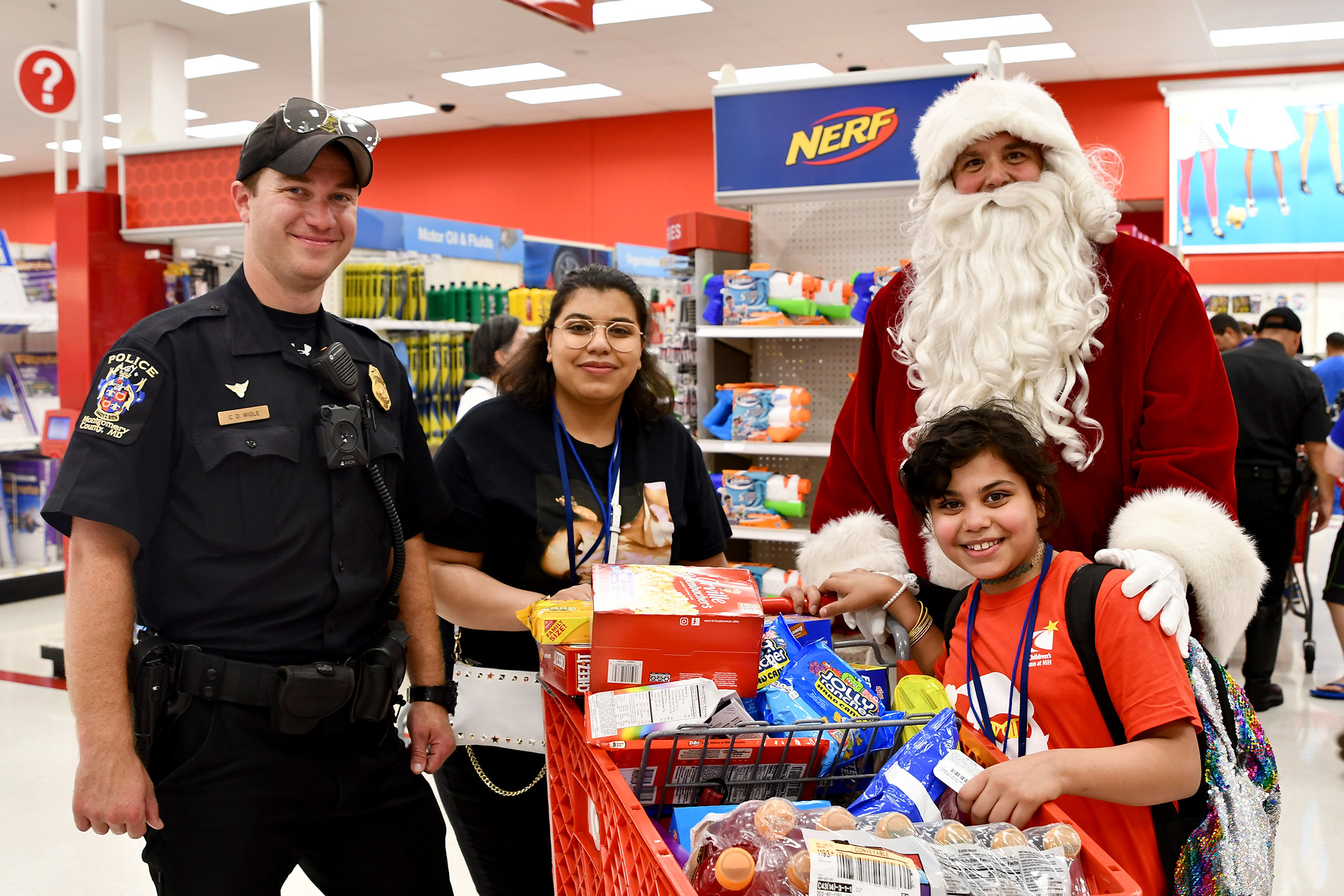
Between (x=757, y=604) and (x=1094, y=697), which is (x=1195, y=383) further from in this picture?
(x=757, y=604)

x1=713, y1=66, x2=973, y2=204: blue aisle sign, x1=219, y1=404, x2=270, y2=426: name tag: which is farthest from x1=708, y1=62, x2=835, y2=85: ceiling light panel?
x1=219, y1=404, x2=270, y2=426: name tag

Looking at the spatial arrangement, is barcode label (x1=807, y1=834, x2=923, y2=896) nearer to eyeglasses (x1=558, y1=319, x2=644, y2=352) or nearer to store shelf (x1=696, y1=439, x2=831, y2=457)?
eyeglasses (x1=558, y1=319, x2=644, y2=352)

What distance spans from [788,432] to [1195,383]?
2985 millimetres

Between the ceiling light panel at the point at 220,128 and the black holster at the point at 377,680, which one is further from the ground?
the ceiling light panel at the point at 220,128

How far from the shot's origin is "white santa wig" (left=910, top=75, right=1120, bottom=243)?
1.94 metres

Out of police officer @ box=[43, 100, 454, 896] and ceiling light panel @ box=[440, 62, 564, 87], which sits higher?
ceiling light panel @ box=[440, 62, 564, 87]

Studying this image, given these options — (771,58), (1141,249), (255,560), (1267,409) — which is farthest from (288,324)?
(771,58)

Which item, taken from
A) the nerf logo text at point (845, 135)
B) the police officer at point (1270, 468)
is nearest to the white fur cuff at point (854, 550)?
the nerf logo text at point (845, 135)

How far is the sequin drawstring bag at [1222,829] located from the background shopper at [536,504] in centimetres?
98

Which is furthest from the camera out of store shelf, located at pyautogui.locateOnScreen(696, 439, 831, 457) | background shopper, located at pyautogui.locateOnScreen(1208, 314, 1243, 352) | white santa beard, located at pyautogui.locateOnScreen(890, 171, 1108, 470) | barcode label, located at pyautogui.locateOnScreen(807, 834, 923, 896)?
background shopper, located at pyautogui.locateOnScreen(1208, 314, 1243, 352)

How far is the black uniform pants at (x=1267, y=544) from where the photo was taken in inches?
196

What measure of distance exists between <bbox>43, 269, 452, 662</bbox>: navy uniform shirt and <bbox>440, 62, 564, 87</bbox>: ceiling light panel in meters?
11.3

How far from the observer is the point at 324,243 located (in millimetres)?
1729

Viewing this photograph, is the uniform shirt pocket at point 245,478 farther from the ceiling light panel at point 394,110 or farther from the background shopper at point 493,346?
the ceiling light panel at point 394,110
